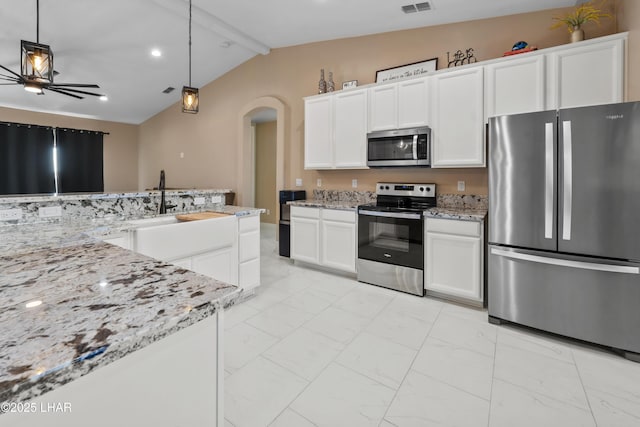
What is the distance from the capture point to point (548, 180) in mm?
2303

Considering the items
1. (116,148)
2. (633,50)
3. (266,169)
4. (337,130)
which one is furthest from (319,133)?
(116,148)

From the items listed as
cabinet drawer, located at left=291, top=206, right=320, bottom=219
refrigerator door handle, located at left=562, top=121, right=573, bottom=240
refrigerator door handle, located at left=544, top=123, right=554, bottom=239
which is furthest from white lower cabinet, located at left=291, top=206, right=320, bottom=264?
refrigerator door handle, located at left=562, top=121, right=573, bottom=240

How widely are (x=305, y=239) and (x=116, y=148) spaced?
22.5 feet

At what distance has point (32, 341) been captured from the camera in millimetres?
553

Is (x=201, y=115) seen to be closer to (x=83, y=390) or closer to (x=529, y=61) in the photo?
(x=529, y=61)

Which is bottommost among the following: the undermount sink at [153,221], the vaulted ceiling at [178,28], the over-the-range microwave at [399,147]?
the undermount sink at [153,221]

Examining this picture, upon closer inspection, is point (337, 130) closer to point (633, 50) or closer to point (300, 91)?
point (300, 91)

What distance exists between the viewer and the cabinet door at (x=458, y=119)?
3.06m

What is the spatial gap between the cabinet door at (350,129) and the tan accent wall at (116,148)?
6883 millimetres

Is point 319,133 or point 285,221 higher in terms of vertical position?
point 319,133

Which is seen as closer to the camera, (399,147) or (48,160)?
(399,147)

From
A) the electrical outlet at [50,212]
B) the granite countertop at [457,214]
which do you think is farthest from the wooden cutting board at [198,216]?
the granite countertop at [457,214]

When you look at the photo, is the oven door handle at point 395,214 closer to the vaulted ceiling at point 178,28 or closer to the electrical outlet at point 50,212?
the vaulted ceiling at point 178,28

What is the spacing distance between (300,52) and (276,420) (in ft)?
16.3
